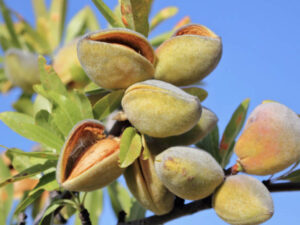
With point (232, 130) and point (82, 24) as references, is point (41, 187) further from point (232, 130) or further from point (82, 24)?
point (82, 24)

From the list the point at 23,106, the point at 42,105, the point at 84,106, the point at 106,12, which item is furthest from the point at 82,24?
the point at 84,106

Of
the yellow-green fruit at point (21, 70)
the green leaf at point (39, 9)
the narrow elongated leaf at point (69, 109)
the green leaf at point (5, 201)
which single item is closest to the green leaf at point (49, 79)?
the narrow elongated leaf at point (69, 109)

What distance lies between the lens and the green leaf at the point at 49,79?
1.16 m

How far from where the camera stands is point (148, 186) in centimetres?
98

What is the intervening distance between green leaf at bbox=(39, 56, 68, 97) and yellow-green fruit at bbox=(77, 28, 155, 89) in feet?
0.74

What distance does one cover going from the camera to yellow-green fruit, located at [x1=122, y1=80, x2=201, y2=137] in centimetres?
88

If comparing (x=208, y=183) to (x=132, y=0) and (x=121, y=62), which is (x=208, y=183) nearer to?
(x=121, y=62)

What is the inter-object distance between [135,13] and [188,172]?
0.46 meters

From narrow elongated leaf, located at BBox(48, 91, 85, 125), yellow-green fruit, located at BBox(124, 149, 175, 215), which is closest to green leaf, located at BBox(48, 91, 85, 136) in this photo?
narrow elongated leaf, located at BBox(48, 91, 85, 125)

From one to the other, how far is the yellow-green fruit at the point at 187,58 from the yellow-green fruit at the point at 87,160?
207 millimetres

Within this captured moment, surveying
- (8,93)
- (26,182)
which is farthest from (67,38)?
(26,182)

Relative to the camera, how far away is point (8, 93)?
2.26 meters

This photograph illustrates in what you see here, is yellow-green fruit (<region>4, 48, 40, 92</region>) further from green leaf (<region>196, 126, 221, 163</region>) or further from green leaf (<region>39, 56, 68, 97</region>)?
green leaf (<region>196, 126, 221, 163</region>)

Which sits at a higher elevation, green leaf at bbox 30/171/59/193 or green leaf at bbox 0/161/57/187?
green leaf at bbox 0/161/57/187
